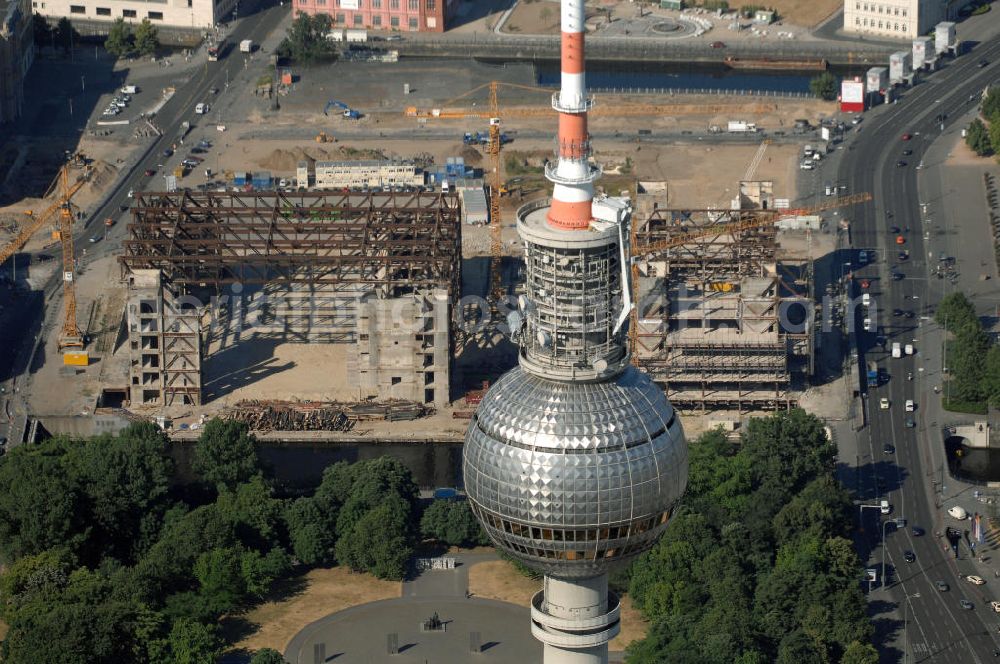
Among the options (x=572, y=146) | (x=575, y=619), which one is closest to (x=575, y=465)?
(x=575, y=619)

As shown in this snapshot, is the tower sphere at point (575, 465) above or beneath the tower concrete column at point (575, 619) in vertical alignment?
above

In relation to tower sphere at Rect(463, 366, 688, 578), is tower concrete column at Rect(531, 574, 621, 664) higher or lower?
lower

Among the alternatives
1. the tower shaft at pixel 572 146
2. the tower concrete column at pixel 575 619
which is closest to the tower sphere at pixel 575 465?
the tower concrete column at pixel 575 619

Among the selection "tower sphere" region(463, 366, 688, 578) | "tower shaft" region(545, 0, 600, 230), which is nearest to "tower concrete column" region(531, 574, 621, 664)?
"tower sphere" region(463, 366, 688, 578)

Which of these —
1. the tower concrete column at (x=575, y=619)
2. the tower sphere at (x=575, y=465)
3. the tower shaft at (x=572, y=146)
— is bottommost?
the tower concrete column at (x=575, y=619)

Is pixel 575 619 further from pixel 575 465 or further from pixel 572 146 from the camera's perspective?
pixel 572 146

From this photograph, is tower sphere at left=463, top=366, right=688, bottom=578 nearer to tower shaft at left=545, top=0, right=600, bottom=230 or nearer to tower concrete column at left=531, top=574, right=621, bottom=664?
tower concrete column at left=531, top=574, right=621, bottom=664

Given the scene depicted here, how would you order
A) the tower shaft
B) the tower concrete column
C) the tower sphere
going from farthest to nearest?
the tower concrete column < the tower shaft < the tower sphere

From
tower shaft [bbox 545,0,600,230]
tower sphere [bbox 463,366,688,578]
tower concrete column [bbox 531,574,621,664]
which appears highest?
tower shaft [bbox 545,0,600,230]

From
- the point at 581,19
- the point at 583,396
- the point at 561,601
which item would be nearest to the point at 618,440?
the point at 583,396

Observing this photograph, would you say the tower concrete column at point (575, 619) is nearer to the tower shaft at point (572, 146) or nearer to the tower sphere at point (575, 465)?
the tower sphere at point (575, 465)

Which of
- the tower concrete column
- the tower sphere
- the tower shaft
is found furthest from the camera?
the tower concrete column

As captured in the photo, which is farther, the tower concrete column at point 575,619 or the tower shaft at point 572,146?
the tower concrete column at point 575,619
